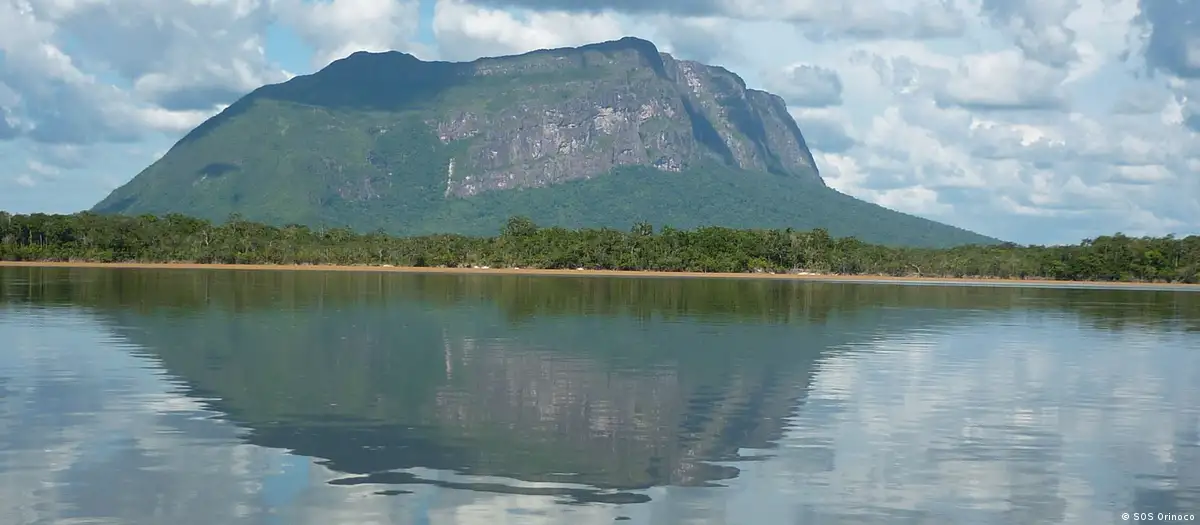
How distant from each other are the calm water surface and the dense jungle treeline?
109891 mm

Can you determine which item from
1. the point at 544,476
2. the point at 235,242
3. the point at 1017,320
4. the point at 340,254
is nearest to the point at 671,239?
the point at 340,254

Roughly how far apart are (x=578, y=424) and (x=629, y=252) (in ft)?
451

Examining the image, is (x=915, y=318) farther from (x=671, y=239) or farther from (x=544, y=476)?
(x=671, y=239)

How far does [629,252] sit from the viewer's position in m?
160

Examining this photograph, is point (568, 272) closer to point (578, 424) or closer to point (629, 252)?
point (629, 252)

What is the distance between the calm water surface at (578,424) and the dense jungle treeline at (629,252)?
361 feet

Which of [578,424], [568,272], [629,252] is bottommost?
[578,424]

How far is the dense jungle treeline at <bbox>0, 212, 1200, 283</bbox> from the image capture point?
151750 mm

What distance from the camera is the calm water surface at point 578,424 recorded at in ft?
55.4

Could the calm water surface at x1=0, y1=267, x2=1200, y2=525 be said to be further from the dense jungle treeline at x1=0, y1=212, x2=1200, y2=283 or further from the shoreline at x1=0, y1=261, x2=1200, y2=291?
the dense jungle treeline at x1=0, y1=212, x2=1200, y2=283

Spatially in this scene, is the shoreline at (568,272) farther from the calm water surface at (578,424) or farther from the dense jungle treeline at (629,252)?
the calm water surface at (578,424)

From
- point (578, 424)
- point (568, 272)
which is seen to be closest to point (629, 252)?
point (568, 272)

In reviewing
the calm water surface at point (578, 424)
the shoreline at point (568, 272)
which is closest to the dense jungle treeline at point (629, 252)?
the shoreline at point (568, 272)

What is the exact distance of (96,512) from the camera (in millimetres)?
15852
